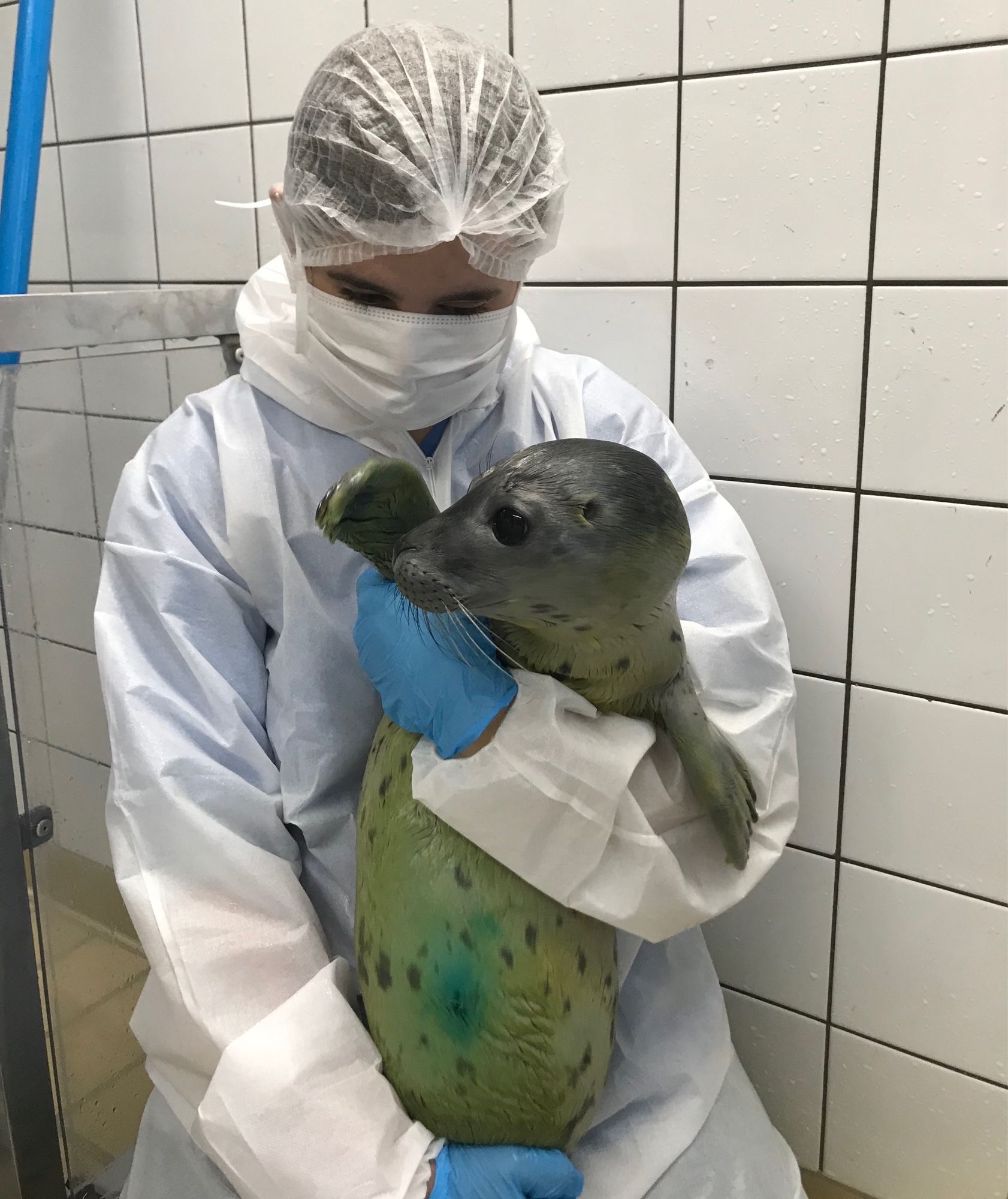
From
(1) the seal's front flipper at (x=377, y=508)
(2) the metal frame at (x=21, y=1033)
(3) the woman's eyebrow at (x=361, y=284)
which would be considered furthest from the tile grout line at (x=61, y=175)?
(1) the seal's front flipper at (x=377, y=508)

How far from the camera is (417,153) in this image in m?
0.82

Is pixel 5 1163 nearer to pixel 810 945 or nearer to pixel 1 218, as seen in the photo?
pixel 810 945

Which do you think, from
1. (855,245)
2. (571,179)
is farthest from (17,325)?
(855,245)

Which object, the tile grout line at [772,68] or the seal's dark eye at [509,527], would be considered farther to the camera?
the tile grout line at [772,68]

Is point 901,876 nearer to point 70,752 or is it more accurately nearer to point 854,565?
point 854,565

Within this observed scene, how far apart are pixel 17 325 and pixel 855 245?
887 millimetres

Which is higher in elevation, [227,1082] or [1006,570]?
[1006,570]

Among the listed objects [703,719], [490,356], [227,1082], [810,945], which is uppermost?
[490,356]

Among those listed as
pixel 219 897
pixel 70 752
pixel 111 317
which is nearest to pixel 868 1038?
pixel 219 897

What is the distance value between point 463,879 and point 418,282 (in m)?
0.53

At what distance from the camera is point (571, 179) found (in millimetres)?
1188

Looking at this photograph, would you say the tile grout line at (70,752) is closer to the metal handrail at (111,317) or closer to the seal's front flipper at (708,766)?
the metal handrail at (111,317)

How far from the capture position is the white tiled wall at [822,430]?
3.26ft

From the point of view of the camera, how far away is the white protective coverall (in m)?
0.81
